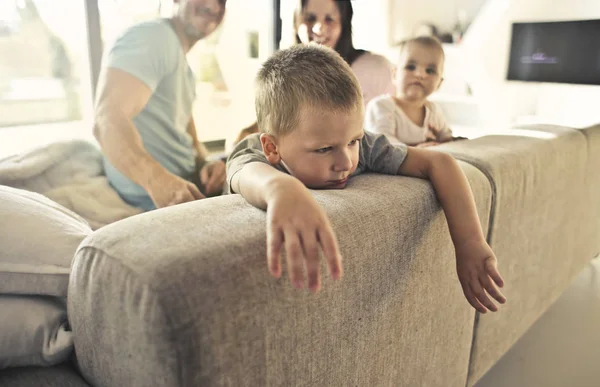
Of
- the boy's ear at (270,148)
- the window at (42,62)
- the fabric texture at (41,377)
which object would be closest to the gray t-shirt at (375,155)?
the boy's ear at (270,148)

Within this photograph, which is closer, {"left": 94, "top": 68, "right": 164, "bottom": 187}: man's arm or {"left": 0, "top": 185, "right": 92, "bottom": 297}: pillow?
{"left": 0, "top": 185, "right": 92, "bottom": 297}: pillow

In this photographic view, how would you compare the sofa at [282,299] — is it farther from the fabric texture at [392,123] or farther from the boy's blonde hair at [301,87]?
the fabric texture at [392,123]

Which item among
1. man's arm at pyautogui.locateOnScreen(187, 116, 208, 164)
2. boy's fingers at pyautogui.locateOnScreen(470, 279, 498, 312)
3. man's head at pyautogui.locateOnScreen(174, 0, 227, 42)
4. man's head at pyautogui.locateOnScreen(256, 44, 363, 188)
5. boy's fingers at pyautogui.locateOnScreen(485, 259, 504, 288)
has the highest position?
man's head at pyautogui.locateOnScreen(174, 0, 227, 42)

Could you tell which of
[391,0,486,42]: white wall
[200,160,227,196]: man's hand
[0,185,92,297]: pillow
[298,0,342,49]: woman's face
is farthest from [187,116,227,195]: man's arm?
[391,0,486,42]: white wall

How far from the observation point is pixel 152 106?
1367mm

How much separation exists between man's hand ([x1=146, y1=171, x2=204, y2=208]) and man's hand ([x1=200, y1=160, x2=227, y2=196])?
0.56ft

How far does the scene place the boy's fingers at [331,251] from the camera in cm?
55

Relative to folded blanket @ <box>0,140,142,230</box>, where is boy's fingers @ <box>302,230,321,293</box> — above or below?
above

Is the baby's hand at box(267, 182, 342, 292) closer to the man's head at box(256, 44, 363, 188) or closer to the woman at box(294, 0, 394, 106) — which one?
the man's head at box(256, 44, 363, 188)

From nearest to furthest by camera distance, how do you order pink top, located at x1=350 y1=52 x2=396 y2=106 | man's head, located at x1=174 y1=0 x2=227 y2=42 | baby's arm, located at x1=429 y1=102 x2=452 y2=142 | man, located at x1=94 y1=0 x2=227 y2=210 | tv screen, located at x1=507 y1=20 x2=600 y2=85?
man, located at x1=94 y1=0 x2=227 y2=210, man's head, located at x1=174 y1=0 x2=227 y2=42, baby's arm, located at x1=429 y1=102 x2=452 y2=142, pink top, located at x1=350 y1=52 x2=396 y2=106, tv screen, located at x1=507 y1=20 x2=600 y2=85

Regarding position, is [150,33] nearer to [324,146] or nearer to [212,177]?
[212,177]

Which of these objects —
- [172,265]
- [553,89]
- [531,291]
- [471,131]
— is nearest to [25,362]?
[172,265]

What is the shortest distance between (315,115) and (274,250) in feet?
1.07

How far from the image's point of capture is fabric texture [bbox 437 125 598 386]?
1.08 meters
